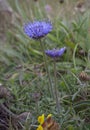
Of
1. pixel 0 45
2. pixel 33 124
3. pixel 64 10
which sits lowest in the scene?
pixel 33 124

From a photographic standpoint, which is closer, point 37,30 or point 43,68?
point 37,30

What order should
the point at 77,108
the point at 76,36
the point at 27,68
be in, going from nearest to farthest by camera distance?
1. the point at 77,108
2. the point at 27,68
3. the point at 76,36

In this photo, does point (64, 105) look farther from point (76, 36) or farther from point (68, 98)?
point (76, 36)

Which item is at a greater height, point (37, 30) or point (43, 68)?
point (43, 68)

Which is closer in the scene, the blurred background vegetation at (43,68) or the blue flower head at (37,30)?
the blue flower head at (37,30)

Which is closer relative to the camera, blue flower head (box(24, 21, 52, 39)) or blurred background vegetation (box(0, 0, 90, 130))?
blue flower head (box(24, 21, 52, 39))

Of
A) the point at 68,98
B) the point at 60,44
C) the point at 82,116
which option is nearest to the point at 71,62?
the point at 60,44

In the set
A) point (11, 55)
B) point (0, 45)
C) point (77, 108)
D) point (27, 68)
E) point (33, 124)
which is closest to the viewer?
point (33, 124)

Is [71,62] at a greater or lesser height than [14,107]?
greater
